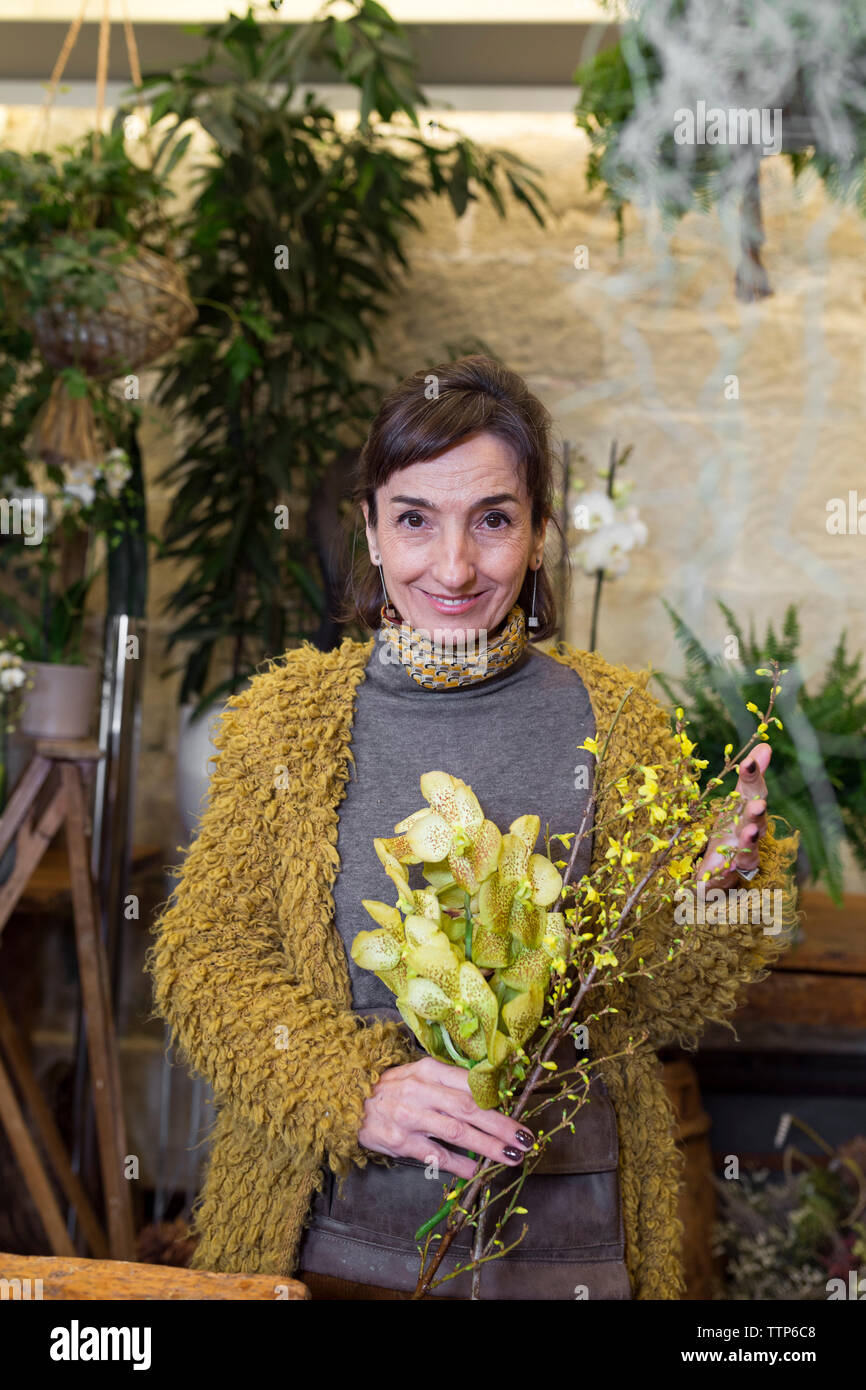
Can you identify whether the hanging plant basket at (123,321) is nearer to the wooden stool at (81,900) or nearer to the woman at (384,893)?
the wooden stool at (81,900)

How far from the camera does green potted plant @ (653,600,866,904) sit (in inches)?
68.2

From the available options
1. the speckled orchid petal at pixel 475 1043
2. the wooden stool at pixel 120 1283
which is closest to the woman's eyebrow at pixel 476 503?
the speckled orchid petal at pixel 475 1043

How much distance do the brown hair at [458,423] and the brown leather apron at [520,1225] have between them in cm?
53

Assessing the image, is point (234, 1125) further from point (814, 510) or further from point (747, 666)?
point (814, 510)

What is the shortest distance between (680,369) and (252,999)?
1.85 metres

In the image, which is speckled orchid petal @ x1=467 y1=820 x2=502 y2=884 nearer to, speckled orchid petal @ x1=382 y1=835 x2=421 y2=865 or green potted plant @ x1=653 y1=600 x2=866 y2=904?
speckled orchid petal @ x1=382 y1=835 x2=421 y2=865

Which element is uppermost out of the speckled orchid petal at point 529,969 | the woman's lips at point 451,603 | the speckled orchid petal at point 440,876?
the woman's lips at point 451,603

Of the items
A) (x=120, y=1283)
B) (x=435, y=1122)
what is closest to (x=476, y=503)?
(x=435, y=1122)

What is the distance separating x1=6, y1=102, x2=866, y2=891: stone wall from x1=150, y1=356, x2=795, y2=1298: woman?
1.28 metres

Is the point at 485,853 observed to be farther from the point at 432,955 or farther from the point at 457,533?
the point at 457,533

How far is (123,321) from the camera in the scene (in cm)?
184

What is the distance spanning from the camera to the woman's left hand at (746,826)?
86cm

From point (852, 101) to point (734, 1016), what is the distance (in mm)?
1417

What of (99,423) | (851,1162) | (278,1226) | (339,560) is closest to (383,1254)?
(278,1226)
